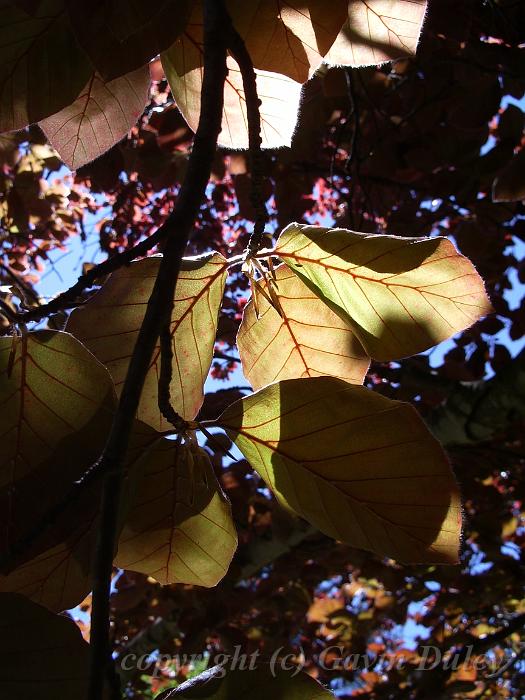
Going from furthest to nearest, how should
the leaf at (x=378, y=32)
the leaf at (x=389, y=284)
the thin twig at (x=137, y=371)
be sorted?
the leaf at (x=378, y=32) < the leaf at (x=389, y=284) < the thin twig at (x=137, y=371)

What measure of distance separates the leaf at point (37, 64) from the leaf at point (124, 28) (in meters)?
0.08

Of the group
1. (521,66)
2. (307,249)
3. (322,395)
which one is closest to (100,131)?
(307,249)

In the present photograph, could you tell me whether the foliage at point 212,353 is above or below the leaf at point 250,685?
above

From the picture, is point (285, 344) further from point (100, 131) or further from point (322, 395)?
point (100, 131)

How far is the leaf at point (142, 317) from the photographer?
0.58 metres

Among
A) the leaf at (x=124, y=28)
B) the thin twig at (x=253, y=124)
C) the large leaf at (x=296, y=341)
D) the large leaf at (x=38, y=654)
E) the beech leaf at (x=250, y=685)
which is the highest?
the leaf at (x=124, y=28)

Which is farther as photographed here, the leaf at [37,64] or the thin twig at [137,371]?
the leaf at [37,64]

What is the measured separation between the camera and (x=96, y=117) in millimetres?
671

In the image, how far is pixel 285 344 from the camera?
0.64m

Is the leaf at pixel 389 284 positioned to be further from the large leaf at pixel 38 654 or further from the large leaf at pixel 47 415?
the large leaf at pixel 38 654

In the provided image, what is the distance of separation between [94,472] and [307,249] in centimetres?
27

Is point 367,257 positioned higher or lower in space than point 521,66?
lower

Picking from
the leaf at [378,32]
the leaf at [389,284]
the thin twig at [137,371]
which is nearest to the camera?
the thin twig at [137,371]

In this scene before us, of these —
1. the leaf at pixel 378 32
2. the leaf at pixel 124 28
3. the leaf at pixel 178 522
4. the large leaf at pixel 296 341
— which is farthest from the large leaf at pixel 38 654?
→ the leaf at pixel 378 32
